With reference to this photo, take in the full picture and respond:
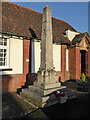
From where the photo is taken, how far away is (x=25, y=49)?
9188 mm

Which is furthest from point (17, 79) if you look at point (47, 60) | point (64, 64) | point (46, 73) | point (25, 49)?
point (64, 64)

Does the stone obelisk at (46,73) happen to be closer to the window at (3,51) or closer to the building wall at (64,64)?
the window at (3,51)

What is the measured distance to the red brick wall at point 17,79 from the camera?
8156 mm

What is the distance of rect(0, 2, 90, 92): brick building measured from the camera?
332 inches

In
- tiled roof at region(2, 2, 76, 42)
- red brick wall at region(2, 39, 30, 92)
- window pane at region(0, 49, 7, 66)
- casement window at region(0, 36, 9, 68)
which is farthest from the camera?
tiled roof at region(2, 2, 76, 42)

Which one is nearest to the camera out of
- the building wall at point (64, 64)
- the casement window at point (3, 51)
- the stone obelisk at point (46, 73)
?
the stone obelisk at point (46, 73)

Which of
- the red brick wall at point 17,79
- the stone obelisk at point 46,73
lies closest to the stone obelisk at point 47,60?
the stone obelisk at point 46,73

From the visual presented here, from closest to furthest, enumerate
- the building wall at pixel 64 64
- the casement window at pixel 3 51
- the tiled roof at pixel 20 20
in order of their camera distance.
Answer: the casement window at pixel 3 51, the tiled roof at pixel 20 20, the building wall at pixel 64 64

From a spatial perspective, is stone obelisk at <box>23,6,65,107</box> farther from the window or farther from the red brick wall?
the window

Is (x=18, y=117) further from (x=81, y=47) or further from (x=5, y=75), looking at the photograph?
(x=81, y=47)

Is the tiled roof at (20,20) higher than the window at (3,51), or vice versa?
the tiled roof at (20,20)

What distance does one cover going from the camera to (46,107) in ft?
17.0

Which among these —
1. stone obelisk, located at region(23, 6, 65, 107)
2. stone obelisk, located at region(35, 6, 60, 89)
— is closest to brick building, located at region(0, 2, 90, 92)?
stone obelisk, located at region(23, 6, 65, 107)

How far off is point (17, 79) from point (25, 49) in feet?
9.49
